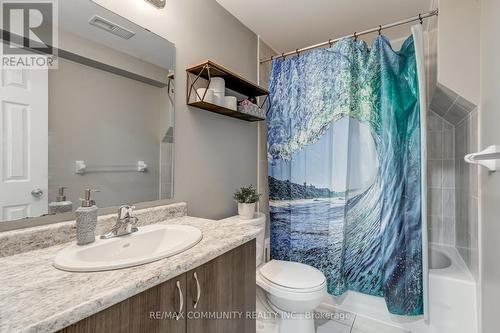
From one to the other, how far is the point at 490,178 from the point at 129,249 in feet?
5.35

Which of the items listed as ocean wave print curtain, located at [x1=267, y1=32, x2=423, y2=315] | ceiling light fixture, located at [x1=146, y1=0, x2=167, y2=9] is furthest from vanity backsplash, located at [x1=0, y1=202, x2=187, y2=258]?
ocean wave print curtain, located at [x1=267, y1=32, x2=423, y2=315]

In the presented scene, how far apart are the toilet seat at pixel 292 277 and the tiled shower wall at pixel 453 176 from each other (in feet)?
3.04

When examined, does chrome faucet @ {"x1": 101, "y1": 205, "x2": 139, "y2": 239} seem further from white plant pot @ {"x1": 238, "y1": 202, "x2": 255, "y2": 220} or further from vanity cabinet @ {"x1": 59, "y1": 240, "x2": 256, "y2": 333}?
white plant pot @ {"x1": 238, "y1": 202, "x2": 255, "y2": 220}

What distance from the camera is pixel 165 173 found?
4.36ft

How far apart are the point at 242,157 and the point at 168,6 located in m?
1.14

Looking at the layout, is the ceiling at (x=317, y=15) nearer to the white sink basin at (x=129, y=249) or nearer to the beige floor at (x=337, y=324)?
the white sink basin at (x=129, y=249)

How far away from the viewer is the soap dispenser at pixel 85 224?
86cm

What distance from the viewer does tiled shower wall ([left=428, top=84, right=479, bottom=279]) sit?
1.40m

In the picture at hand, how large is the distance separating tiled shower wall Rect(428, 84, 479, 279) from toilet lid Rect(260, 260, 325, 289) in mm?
928

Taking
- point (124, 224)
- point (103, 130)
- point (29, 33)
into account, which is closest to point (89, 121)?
point (103, 130)

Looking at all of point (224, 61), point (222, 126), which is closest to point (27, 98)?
point (222, 126)

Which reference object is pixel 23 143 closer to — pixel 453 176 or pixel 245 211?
pixel 245 211

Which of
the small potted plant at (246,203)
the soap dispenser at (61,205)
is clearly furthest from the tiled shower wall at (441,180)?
the soap dispenser at (61,205)

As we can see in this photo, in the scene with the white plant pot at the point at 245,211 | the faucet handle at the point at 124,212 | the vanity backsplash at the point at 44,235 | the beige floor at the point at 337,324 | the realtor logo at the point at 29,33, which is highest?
the realtor logo at the point at 29,33
